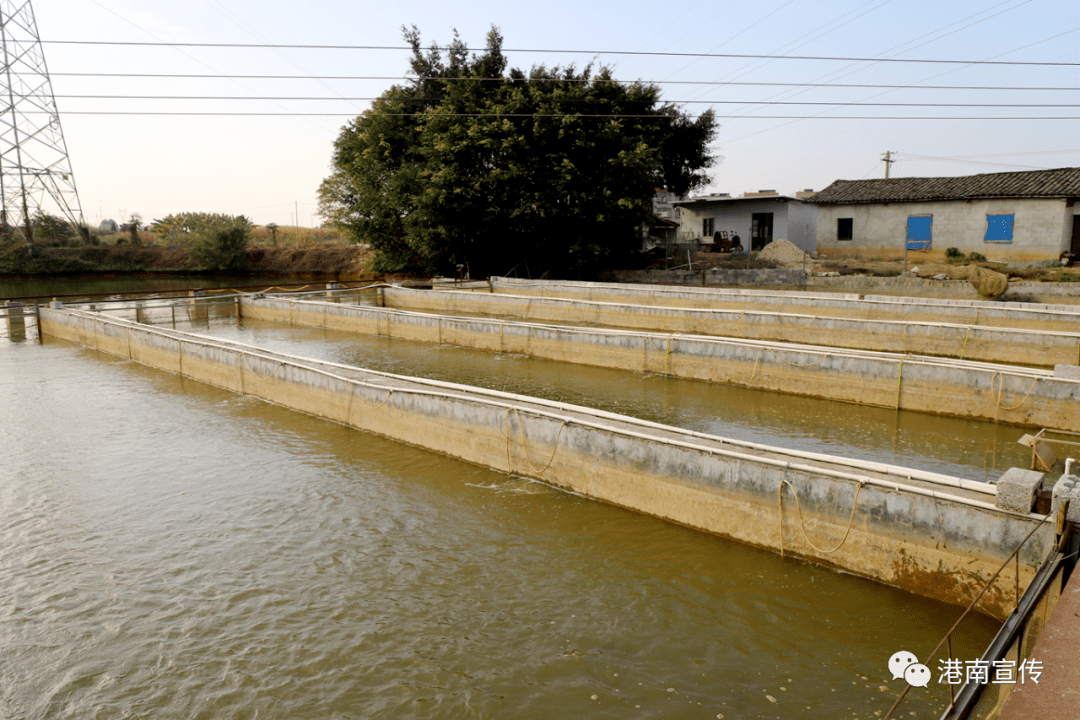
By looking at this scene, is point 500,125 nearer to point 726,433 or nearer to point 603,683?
point 726,433

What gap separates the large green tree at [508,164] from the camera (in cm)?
2967

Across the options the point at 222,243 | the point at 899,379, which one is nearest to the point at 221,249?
the point at 222,243

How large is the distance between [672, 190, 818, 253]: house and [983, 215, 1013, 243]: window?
8298 millimetres

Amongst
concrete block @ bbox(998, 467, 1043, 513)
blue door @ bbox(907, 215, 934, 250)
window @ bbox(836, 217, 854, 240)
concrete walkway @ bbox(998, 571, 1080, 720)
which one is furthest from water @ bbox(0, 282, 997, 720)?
window @ bbox(836, 217, 854, 240)

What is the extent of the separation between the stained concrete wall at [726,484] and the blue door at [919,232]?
96.8 feet

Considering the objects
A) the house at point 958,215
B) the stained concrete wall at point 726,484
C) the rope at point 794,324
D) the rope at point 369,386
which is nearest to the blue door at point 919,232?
the house at point 958,215

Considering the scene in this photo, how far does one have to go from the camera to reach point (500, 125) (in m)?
29.4

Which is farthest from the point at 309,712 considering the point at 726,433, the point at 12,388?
the point at 12,388

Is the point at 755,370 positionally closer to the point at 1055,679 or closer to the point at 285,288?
the point at 1055,679

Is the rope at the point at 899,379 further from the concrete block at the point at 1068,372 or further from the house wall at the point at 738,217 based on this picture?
the house wall at the point at 738,217

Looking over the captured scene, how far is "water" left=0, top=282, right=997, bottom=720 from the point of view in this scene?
521 cm

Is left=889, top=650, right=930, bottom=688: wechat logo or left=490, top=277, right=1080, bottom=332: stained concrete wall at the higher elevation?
left=490, top=277, right=1080, bottom=332: stained concrete wall

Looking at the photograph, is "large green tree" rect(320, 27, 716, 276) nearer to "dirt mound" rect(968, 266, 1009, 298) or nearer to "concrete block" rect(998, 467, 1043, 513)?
"dirt mound" rect(968, 266, 1009, 298)

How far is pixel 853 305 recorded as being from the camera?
815 inches
